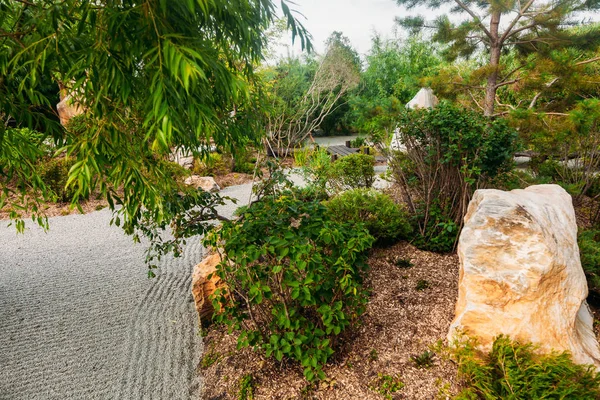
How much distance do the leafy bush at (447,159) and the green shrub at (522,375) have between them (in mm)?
1185

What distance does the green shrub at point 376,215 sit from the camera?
315 centimetres

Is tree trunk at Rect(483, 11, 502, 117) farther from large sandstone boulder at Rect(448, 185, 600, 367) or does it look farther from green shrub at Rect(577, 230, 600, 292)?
large sandstone boulder at Rect(448, 185, 600, 367)

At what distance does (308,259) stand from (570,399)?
4.08 ft

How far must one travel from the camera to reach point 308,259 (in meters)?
1.72

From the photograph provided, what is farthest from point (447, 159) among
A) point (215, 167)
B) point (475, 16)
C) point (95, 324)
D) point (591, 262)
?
point (215, 167)

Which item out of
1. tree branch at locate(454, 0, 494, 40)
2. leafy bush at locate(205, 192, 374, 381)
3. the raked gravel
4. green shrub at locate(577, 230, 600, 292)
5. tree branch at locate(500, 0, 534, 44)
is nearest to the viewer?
leafy bush at locate(205, 192, 374, 381)

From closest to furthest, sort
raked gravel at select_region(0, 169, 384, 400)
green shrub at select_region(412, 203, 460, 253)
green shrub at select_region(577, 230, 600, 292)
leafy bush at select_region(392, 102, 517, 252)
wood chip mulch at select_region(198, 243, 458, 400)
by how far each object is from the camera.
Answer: wood chip mulch at select_region(198, 243, 458, 400) → raked gravel at select_region(0, 169, 384, 400) → green shrub at select_region(577, 230, 600, 292) → leafy bush at select_region(392, 102, 517, 252) → green shrub at select_region(412, 203, 460, 253)

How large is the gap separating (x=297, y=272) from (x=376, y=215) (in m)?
1.42

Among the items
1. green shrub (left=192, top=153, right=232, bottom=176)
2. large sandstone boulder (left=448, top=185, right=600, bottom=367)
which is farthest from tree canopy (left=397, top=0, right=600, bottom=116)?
green shrub (left=192, top=153, right=232, bottom=176)

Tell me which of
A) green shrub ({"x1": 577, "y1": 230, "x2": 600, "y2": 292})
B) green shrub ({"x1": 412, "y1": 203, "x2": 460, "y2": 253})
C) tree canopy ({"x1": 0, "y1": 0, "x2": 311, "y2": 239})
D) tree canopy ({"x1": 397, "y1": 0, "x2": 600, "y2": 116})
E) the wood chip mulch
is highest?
tree canopy ({"x1": 397, "y1": 0, "x2": 600, "y2": 116})

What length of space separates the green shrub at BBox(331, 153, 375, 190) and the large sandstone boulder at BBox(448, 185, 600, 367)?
2.84 meters

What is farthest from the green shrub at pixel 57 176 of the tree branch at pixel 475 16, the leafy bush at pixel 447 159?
the tree branch at pixel 475 16

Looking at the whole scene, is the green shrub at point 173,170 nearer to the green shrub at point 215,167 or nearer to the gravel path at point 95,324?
the gravel path at point 95,324

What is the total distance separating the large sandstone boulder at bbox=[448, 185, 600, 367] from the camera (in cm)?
176
